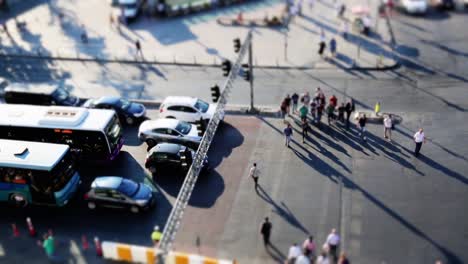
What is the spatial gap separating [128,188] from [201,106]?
905 cm

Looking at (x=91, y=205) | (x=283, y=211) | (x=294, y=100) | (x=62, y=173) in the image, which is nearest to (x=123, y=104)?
(x=62, y=173)

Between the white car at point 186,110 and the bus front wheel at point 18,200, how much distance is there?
9.93m

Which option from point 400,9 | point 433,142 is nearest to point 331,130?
point 433,142

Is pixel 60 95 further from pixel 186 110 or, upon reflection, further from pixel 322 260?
pixel 322 260

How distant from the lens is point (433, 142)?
3183 centimetres

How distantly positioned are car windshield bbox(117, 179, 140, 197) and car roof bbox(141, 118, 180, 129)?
18.0 ft

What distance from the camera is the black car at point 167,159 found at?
29.8m

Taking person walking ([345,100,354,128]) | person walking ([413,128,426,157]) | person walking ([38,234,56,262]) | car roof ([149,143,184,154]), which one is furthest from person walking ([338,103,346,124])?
person walking ([38,234,56,262])

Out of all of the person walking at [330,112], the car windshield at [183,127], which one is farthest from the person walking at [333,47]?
the car windshield at [183,127]

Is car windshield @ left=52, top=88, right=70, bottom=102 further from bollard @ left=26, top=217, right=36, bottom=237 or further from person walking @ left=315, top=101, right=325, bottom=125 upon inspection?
person walking @ left=315, top=101, right=325, bottom=125

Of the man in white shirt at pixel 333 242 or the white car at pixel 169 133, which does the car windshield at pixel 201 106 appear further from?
the man in white shirt at pixel 333 242

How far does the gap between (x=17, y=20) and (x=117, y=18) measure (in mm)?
9620

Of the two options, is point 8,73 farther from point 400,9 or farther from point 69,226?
point 400,9

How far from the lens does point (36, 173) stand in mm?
26875
